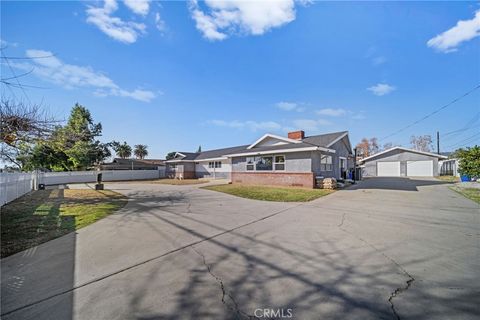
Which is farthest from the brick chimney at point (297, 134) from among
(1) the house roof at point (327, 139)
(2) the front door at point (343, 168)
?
(2) the front door at point (343, 168)

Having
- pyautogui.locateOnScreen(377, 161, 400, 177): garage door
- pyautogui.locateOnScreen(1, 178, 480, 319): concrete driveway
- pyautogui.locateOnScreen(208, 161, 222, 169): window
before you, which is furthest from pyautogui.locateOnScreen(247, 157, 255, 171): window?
pyautogui.locateOnScreen(377, 161, 400, 177): garage door

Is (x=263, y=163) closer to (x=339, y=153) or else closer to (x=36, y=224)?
(x=339, y=153)

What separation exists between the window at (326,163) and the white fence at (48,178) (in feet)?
61.1

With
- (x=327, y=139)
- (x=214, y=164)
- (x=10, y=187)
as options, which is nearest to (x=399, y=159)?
(x=327, y=139)

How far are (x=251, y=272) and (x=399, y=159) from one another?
120 feet

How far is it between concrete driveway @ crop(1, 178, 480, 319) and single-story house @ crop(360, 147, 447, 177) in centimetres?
3014

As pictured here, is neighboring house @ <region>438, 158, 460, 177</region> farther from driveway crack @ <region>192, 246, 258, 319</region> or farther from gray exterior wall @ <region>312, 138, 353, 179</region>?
driveway crack @ <region>192, 246, 258, 319</region>

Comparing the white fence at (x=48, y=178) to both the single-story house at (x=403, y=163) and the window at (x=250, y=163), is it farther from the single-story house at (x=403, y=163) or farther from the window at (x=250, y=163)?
the single-story house at (x=403, y=163)

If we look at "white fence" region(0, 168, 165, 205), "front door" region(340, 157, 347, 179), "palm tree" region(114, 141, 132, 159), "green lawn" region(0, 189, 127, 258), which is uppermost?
"palm tree" region(114, 141, 132, 159)

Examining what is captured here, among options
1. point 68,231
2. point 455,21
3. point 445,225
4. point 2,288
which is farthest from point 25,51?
point 455,21

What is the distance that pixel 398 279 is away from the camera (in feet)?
10.3

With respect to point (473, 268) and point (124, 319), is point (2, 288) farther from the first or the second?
point (473, 268)

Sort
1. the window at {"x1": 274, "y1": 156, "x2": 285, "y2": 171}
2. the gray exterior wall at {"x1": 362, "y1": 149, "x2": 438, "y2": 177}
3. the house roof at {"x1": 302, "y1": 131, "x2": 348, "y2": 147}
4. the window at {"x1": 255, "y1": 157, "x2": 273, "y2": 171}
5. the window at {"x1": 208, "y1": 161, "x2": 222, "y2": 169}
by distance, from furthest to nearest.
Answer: the gray exterior wall at {"x1": 362, "y1": 149, "x2": 438, "y2": 177} < the window at {"x1": 208, "y1": 161, "x2": 222, "y2": 169} < the house roof at {"x1": 302, "y1": 131, "x2": 348, "y2": 147} < the window at {"x1": 255, "y1": 157, "x2": 273, "y2": 171} < the window at {"x1": 274, "y1": 156, "x2": 285, "y2": 171}

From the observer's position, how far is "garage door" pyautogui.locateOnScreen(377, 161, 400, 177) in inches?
1240
